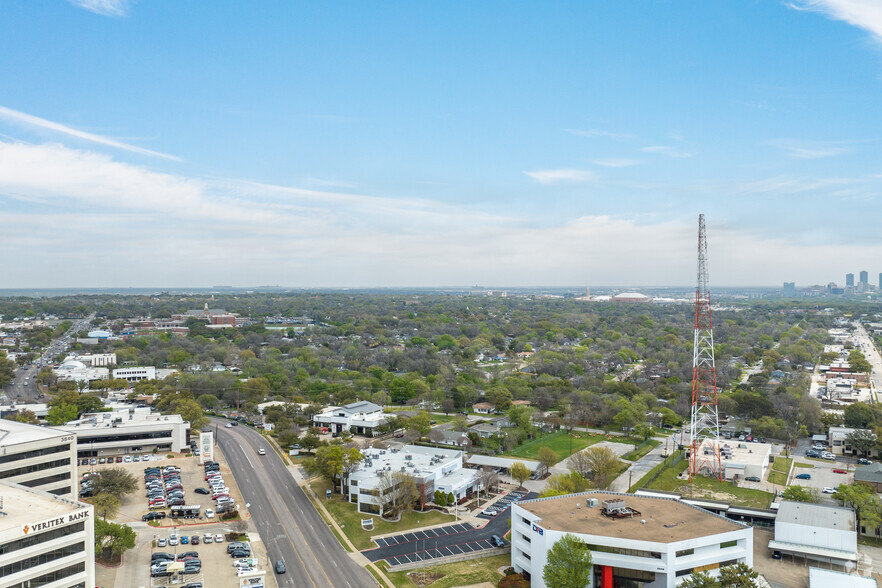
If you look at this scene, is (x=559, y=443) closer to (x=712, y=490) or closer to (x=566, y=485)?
(x=712, y=490)

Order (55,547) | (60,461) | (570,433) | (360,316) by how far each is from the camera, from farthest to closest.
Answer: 1. (360,316)
2. (570,433)
3. (60,461)
4. (55,547)

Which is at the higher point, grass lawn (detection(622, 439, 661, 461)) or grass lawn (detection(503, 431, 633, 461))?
grass lawn (detection(622, 439, 661, 461))

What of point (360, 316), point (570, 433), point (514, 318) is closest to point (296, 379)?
point (570, 433)

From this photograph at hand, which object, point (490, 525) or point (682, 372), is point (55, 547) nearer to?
point (490, 525)

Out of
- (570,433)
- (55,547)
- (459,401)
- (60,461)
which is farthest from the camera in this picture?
(459,401)

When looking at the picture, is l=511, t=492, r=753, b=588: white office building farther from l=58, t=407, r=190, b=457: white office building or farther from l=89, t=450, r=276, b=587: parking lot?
l=58, t=407, r=190, b=457: white office building

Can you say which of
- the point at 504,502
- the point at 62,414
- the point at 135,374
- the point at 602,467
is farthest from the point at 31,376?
the point at 602,467

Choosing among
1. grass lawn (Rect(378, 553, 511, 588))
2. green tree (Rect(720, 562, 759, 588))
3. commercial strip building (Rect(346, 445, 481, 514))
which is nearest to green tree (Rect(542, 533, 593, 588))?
grass lawn (Rect(378, 553, 511, 588))
